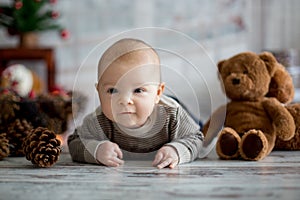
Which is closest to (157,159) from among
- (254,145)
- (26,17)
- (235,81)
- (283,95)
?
(254,145)

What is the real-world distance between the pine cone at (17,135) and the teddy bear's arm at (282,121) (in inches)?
23.6

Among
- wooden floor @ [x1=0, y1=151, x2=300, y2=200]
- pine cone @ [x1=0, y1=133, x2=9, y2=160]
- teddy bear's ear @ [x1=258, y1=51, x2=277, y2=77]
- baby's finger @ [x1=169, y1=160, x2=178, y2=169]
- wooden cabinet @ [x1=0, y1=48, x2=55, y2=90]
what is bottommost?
wooden floor @ [x1=0, y1=151, x2=300, y2=200]

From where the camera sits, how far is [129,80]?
43.7 inches

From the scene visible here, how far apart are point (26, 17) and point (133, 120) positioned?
2.83 meters

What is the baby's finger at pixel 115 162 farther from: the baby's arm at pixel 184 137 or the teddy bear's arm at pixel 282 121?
the teddy bear's arm at pixel 282 121

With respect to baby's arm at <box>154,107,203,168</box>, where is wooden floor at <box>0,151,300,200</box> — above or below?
below

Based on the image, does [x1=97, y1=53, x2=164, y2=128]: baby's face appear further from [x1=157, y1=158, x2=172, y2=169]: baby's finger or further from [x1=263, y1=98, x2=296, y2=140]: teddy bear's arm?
[x1=263, y1=98, x2=296, y2=140]: teddy bear's arm

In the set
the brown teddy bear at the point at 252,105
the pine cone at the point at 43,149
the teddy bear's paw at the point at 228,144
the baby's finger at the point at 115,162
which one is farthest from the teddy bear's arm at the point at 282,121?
the pine cone at the point at 43,149

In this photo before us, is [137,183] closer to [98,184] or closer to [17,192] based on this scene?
[98,184]

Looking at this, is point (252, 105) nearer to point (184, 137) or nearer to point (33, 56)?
point (184, 137)

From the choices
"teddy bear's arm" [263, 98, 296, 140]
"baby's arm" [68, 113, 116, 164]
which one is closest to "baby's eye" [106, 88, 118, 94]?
"baby's arm" [68, 113, 116, 164]

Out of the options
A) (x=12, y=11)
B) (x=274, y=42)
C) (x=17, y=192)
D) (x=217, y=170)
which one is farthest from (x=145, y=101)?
(x=274, y=42)

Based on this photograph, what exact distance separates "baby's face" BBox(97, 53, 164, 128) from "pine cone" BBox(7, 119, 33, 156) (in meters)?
0.27

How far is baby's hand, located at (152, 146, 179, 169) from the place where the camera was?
3.60 ft
